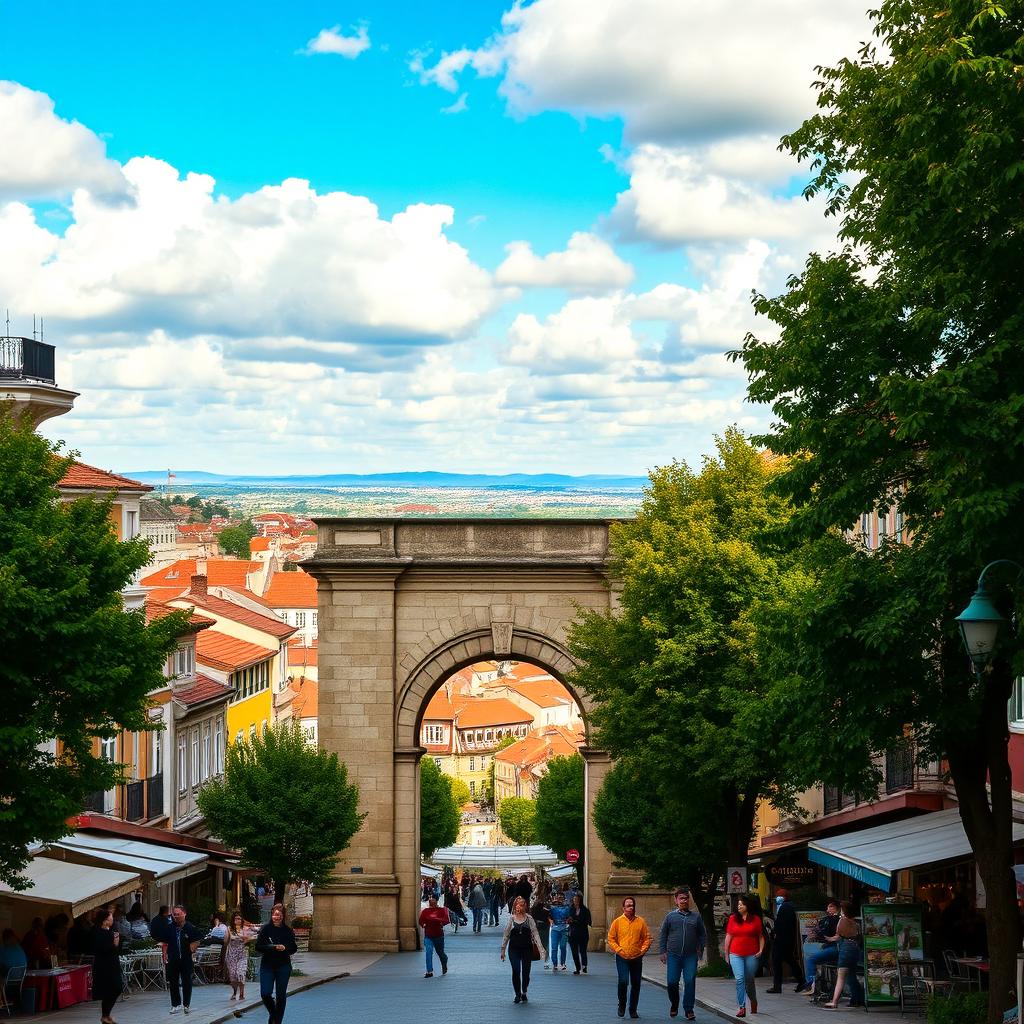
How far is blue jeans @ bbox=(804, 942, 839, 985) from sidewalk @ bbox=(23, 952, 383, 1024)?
820cm

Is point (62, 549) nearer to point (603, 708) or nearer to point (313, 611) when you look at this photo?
point (603, 708)

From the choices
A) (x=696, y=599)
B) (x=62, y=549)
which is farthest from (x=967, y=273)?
(x=696, y=599)

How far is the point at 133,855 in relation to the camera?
3002 cm

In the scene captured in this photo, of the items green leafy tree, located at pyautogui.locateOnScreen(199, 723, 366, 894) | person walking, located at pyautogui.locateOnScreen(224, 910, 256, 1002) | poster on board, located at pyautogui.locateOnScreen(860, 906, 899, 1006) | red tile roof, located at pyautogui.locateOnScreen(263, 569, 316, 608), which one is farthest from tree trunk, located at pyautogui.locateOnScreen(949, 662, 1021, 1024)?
red tile roof, located at pyautogui.locateOnScreen(263, 569, 316, 608)

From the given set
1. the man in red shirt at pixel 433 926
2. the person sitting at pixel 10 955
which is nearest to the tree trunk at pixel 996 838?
the man in red shirt at pixel 433 926

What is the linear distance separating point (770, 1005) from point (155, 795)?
25.1m

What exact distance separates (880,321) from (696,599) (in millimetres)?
14505

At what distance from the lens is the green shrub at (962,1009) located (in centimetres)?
1806

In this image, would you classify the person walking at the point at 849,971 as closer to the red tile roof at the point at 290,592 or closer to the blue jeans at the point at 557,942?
the blue jeans at the point at 557,942

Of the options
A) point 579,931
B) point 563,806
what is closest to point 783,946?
point 579,931

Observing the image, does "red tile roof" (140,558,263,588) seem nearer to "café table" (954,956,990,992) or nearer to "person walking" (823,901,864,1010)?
"person walking" (823,901,864,1010)

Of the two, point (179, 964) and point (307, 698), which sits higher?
point (307, 698)

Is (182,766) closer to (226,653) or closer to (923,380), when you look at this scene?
(226,653)

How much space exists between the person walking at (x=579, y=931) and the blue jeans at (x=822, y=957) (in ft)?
21.6
